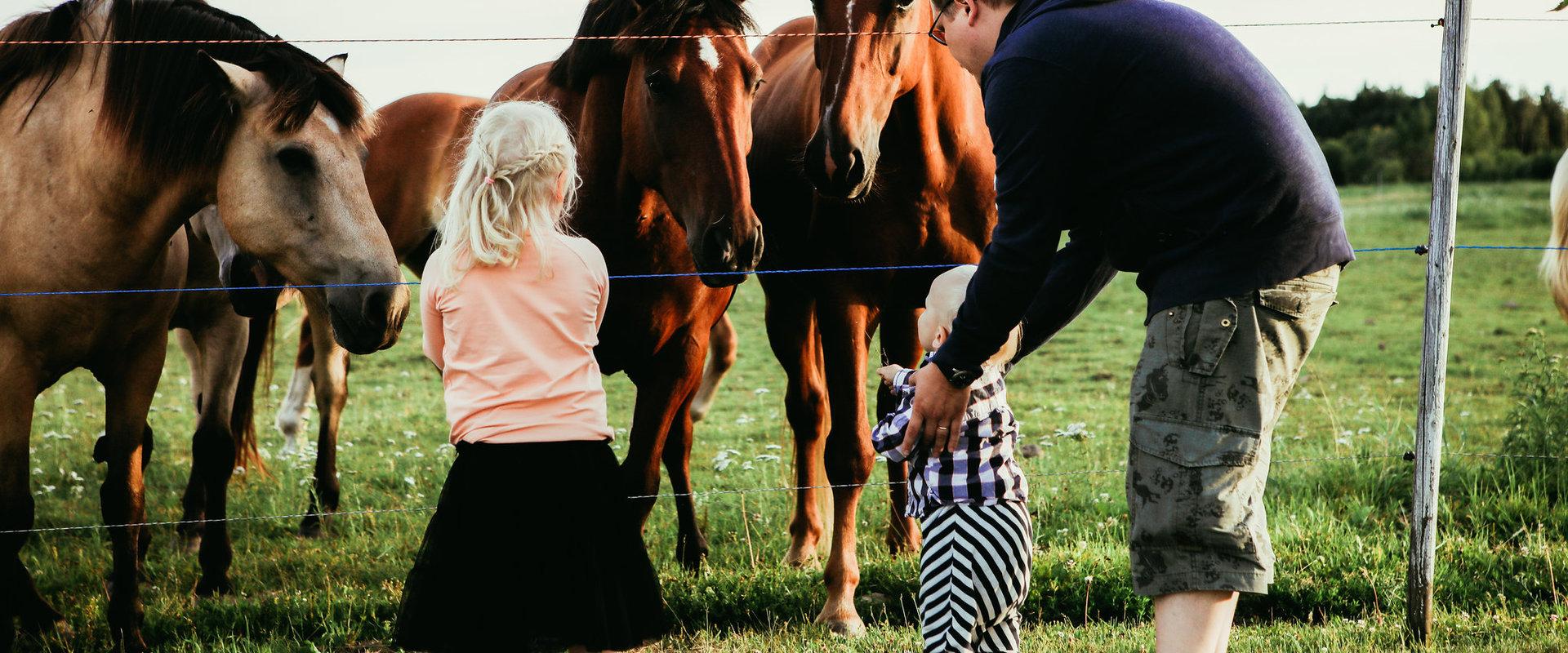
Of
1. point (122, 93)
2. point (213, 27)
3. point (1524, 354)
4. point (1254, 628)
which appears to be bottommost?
point (1254, 628)

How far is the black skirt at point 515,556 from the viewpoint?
9.08 ft

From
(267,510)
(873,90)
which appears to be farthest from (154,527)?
(873,90)

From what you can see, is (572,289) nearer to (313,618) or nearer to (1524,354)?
(313,618)

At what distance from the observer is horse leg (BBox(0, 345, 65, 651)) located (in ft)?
11.4

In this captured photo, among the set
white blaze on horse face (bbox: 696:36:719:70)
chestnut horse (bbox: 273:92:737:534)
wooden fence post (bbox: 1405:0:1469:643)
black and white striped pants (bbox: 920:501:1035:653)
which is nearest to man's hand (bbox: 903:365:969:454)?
black and white striped pants (bbox: 920:501:1035:653)

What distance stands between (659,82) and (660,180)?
1.04 ft

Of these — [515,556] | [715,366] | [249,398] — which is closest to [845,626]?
[515,556]

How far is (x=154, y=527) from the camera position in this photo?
207 inches

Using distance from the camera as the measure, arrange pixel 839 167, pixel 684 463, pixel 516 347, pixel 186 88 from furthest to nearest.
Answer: pixel 684 463, pixel 839 167, pixel 186 88, pixel 516 347

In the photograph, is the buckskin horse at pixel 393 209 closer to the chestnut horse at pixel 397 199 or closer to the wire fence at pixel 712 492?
the chestnut horse at pixel 397 199

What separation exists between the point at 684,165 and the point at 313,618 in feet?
6.46

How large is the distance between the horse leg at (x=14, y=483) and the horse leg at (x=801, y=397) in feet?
8.15

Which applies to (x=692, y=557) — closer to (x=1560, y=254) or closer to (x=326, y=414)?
(x=326, y=414)

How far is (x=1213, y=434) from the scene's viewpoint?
2.20 metres
